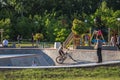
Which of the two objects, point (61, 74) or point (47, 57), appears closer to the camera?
point (61, 74)

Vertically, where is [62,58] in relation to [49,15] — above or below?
below

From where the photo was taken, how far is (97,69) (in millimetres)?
15523

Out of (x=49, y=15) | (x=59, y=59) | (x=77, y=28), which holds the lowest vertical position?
(x=59, y=59)

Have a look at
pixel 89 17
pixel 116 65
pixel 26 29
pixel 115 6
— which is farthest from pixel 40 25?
pixel 116 65

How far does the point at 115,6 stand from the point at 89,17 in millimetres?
8944

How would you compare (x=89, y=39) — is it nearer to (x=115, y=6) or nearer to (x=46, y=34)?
(x=46, y=34)

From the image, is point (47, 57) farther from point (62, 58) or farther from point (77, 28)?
point (77, 28)

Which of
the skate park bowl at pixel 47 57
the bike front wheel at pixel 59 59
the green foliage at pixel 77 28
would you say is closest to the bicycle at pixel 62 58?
the bike front wheel at pixel 59 59

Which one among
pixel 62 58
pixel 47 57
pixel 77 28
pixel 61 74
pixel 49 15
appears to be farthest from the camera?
pixel 49 15

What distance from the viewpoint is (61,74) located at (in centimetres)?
1453

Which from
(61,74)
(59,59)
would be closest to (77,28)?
(59,59)

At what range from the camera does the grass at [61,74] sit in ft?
46.1

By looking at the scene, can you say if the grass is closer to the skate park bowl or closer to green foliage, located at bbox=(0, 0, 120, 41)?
the skate park bowl

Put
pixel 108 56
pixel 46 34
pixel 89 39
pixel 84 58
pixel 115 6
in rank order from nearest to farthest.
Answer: pixel 108 56
pixel 84 58
pixel 89 39
pixel 46 34
pixel 115 6
